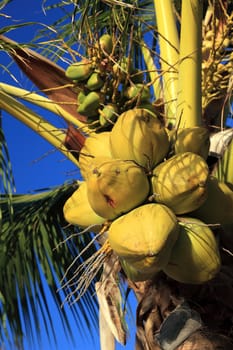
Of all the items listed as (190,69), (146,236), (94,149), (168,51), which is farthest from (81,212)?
(168,51)

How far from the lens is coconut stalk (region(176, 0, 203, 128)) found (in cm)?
217

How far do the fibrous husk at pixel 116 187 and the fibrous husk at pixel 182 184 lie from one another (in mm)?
51

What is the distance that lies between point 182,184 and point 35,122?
981 mm

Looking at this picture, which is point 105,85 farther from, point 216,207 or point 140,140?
point 216,207

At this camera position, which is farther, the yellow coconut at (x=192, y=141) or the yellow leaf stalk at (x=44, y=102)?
the yellow leaf stalk at (x=44, y=102)

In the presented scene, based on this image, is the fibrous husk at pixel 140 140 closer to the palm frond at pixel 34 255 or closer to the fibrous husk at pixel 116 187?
the fibrous husk at pixel 116 187

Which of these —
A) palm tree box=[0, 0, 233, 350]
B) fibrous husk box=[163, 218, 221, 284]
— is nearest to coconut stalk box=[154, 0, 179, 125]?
palm tree box=[0, 0, 233, 350]

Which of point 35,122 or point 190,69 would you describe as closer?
point 190,69

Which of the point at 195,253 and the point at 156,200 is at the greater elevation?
the point at 156,200

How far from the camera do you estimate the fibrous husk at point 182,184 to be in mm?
1814

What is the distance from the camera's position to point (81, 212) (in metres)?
2.02

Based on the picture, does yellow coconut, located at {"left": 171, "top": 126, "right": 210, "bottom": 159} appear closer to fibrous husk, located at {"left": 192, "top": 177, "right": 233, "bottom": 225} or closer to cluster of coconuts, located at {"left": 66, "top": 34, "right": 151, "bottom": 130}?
fibrous husk, located at {"left": 192, "top": 177, "right": 233, "bottom": 225}

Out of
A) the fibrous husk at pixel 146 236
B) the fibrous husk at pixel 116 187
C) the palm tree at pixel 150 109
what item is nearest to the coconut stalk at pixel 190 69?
the palm tree at pixel 150 109

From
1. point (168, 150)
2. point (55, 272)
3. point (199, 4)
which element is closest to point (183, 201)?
point (168, 150)
